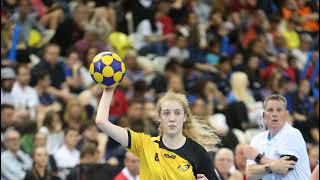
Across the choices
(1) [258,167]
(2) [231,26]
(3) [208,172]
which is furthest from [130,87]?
(3) [208,172]

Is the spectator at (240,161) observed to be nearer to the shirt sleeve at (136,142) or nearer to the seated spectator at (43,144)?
the seated spectator at (43,144)

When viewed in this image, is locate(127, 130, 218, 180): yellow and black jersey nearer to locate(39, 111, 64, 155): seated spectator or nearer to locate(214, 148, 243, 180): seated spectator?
locate(214, 148, 243, 180): seated spectator

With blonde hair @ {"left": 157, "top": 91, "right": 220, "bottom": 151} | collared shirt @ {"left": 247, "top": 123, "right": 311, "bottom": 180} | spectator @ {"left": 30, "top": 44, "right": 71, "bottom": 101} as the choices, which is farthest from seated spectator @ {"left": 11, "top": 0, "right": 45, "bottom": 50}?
blonde hair @ {"left": 157, "top": 91, "right": 220, "bottom": 151}

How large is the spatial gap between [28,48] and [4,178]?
175 inches

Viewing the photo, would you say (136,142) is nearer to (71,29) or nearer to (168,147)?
(168,147)

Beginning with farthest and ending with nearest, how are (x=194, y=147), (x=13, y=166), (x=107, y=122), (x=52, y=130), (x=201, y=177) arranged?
(x=52, y=130)
(x=13, y=166)
(x=194, y=147)
(x=201, y=177)
(x=107, y=122)

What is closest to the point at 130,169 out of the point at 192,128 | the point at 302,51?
the point at 192,128

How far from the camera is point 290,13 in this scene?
23.4 m

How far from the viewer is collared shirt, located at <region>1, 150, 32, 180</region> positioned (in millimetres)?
12805

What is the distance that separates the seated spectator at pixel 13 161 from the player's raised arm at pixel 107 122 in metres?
4.99

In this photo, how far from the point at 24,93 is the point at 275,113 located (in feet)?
20.2

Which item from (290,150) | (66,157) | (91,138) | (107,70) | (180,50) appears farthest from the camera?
(180,50)

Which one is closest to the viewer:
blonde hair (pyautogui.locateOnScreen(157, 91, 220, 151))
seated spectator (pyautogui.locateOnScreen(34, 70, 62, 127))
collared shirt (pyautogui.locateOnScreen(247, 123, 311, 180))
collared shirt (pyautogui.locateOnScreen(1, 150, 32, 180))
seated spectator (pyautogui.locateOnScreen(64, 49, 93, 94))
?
blonde hair (pyautogui.locateOnScreen(157, 91, 220, 151))

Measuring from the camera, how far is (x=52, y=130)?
45.9ft
